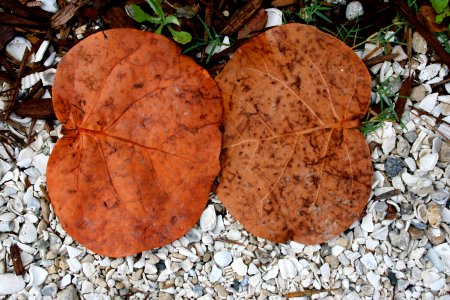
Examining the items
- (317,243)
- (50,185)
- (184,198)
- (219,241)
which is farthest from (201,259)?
(50,185)

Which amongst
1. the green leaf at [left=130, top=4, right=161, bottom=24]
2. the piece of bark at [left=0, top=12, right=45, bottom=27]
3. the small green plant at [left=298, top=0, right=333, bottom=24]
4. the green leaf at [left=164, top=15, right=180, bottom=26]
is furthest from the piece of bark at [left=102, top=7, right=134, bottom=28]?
the small green plant at [left=298, top=0, right=333, bottom=24]

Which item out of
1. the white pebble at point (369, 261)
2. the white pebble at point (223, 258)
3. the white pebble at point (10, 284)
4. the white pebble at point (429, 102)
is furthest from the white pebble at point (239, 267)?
the white pebble at point (429, 102)

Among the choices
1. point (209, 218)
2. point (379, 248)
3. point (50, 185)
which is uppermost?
point (50, 185)

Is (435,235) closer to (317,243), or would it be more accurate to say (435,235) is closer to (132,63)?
(317,243)

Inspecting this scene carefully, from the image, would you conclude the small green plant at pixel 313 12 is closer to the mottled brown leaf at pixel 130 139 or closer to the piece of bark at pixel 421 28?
the piece of bark at pixel 421 28

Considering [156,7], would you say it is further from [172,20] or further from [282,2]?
[282,2]

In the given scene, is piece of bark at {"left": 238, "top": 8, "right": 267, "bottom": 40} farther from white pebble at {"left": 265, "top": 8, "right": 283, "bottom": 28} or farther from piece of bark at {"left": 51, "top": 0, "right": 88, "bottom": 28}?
piece of bark at {"left": 51, "top": 0, "right": 88, "bottom": 28}
